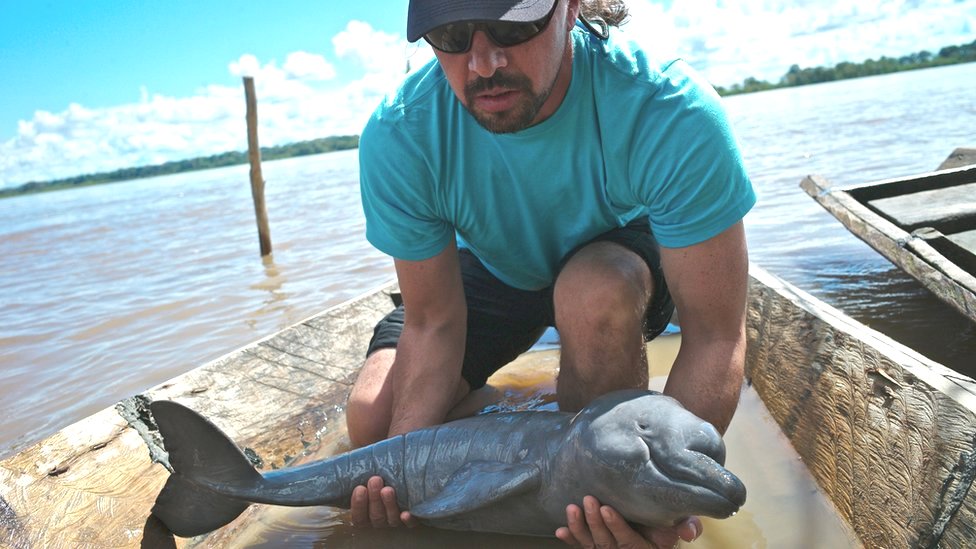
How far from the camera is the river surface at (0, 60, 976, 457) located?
5.52 m

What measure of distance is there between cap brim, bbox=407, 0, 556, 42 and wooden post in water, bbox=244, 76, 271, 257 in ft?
30.1

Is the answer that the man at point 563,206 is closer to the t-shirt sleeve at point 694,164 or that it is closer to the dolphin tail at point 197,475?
the t-shirt sleeve at point 694,164

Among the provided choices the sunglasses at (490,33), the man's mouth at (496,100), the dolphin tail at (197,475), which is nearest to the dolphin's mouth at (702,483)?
the man's mouth at (496,100)

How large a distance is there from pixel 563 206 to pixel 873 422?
1390 mm

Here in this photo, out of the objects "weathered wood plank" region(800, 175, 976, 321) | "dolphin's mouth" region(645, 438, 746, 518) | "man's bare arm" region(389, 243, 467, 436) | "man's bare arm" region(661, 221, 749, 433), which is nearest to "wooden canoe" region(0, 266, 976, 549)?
"man's bare arm" region(661, 221, 749, 433)

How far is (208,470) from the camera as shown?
2.83m

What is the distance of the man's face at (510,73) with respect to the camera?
8.66ft

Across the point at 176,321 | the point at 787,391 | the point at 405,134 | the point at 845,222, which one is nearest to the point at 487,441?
the point at 405,134

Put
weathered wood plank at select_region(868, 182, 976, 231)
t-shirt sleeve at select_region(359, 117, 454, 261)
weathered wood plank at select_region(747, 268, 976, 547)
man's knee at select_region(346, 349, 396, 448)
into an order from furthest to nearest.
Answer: weathered wood plank at select_region(868, 182, 976, 231) < man's knee at select_region(346, 349, 396, 448) < t-shirt sleeve at select_region(359, 117, 454, 261) < weathered wood plank at select_region(747, 268, 976, 547)

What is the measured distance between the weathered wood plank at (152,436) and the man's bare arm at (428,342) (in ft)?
3.26

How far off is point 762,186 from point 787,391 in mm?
9096

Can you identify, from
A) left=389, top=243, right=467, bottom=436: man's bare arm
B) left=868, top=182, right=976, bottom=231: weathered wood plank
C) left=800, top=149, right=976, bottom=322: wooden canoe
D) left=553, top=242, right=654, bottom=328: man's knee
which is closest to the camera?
left=553, top=242, right=654, bottom=328: man's knee

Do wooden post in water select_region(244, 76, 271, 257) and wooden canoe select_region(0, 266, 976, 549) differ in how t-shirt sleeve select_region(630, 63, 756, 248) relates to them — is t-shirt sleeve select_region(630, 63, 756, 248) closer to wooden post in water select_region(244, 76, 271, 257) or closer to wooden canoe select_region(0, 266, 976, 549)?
wooden canoe select_region(0, 266, 976, 549)

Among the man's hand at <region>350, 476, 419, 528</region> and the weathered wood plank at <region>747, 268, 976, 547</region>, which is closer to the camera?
the weathered wood plank at <region>747, 268, 976, 547</region>
